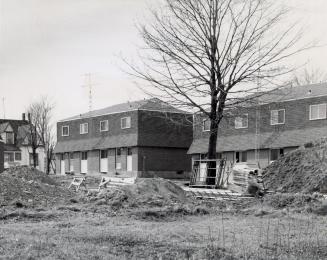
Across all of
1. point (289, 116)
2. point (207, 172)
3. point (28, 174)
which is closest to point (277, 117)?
point (289, 116)

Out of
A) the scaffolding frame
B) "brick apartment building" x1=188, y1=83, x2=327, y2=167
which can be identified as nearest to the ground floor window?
"brick apartment building" x1=188, y1=83, x2=327, y2=167

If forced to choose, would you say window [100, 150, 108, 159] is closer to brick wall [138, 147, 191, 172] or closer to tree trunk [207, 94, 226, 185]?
brick wall [138, 147, 191, 172]

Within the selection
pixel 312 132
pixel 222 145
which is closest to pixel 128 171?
pixel 222 145

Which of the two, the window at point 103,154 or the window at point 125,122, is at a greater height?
the window at point 125,122

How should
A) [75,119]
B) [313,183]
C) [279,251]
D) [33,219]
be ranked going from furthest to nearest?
[75,119] < [313,183] < [33,219] < [279,251]

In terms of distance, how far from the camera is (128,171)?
50.8 metres

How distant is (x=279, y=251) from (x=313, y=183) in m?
13.9

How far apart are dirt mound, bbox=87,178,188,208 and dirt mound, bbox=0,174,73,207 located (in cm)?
134

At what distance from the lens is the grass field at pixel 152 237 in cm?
1003

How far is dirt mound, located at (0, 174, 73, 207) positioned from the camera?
20031mm

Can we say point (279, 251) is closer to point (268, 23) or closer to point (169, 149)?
point (268, 23)

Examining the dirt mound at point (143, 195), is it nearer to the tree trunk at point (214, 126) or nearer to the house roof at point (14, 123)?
the tree trunk at point (214, 126)

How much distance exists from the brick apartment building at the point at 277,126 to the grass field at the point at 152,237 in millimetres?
21055

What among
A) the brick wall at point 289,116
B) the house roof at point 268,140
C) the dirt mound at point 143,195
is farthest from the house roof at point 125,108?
the dirt mound at point 143,195
